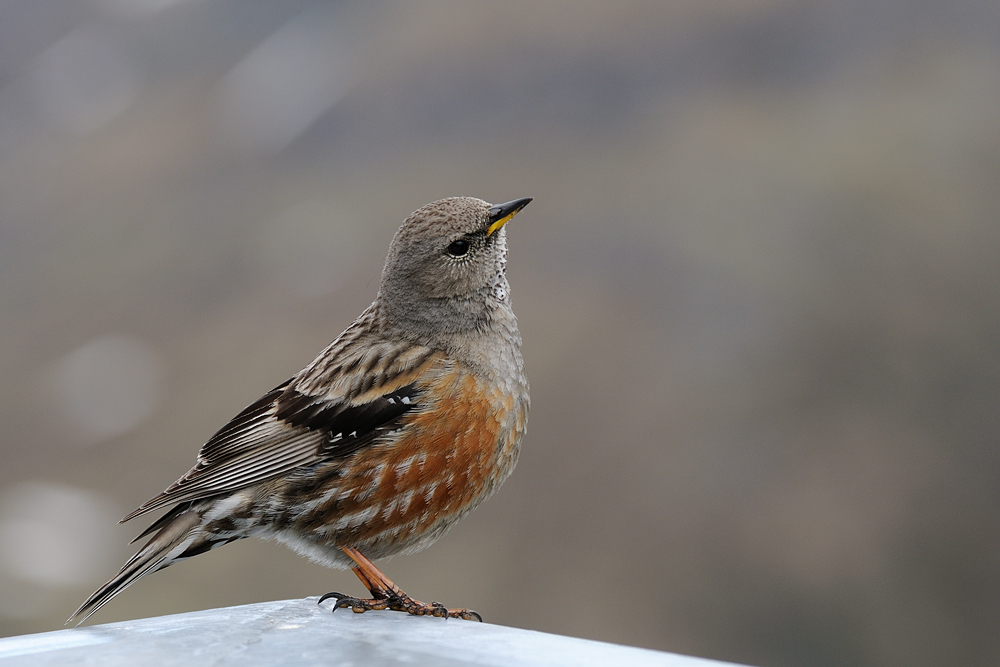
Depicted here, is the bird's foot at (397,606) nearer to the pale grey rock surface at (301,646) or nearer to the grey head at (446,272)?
the pale grey rock surface at (301,646)

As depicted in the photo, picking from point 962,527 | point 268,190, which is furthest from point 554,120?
point 962,527

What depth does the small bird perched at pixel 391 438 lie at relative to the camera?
4.58 meters

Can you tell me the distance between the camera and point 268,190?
14812 centimetres

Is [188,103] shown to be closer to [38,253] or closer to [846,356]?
[38,253]

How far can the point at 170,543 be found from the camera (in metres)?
4.61

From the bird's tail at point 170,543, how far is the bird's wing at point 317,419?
0.13 m

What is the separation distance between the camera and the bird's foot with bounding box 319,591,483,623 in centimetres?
435

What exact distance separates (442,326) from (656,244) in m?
113

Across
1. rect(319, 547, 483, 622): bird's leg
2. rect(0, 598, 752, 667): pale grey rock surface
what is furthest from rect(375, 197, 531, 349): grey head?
rect(0, 598, 752, 667): pale grey rock surface

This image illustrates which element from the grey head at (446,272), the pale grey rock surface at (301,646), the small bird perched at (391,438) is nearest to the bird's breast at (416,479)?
the small bird perched at (391,438)

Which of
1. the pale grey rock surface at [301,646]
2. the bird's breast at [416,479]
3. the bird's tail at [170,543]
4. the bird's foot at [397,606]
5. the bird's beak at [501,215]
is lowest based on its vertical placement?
the pale grey rock surface at [301,646]

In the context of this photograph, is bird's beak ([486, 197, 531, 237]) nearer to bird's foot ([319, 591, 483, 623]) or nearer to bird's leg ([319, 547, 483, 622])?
bird's leg ([319, 547, 483, 622])

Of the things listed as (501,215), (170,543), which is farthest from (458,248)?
(170,543)

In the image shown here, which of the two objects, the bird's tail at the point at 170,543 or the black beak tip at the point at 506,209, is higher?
the black beak tip at the point at 506,209
